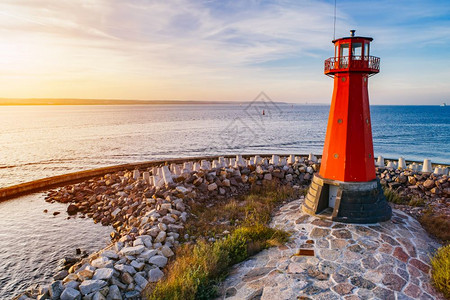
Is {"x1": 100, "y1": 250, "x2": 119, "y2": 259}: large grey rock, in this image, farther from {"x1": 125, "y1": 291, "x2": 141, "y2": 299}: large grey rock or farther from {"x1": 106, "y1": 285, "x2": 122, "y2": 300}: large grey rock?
{"x1": 125, "y1": 291, "x2": 141, "y2": 299}: large grey rock

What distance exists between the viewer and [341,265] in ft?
24.5

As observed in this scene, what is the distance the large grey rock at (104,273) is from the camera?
6.96 m

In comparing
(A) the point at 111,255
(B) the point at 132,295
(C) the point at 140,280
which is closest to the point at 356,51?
(C) the point at 140,280

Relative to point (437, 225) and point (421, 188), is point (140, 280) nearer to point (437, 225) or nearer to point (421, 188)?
point (437, 225)

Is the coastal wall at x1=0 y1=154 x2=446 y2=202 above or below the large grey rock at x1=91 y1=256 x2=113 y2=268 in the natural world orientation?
below

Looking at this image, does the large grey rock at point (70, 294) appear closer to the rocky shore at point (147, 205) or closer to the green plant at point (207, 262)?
the rocky shore at point (147, 205)

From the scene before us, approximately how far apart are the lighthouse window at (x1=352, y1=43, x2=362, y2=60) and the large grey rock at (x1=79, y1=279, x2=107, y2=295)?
30.4 feet

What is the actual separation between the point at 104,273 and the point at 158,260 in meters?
1.43

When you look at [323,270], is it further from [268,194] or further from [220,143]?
[220,143]

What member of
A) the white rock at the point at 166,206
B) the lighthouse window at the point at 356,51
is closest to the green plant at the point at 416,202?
the lighthouse window at the point at 356,51


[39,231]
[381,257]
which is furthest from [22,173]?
[381,257]

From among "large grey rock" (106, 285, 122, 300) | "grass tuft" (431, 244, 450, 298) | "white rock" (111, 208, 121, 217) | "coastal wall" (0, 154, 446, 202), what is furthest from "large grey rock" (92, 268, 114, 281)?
"coastal wall" (0, 154, 446, 202)

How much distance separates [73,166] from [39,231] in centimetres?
1645

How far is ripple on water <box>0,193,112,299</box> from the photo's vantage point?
30.8 feet
